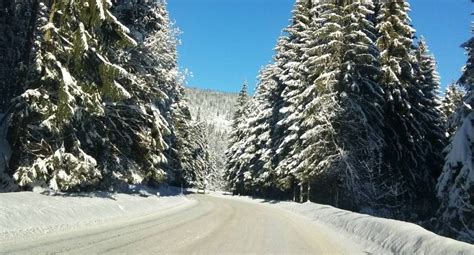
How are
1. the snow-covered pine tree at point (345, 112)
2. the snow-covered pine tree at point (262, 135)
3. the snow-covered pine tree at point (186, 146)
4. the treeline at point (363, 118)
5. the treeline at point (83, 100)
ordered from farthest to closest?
the snow-covered pine tree at point (186, 146), the snow-covered pine tree at point (262, 135), the treeline at point (363, 118), the snow-covered pine tree at point (345, 112), the treeline at point (83, 100)

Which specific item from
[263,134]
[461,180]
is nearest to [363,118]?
[461,180]

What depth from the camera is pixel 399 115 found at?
31.0 metres

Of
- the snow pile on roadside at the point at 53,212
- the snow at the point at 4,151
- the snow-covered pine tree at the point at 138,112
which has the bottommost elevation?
the snow pile on roadside at the point at 53,212

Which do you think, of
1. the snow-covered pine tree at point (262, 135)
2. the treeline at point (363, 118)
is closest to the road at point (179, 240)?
the treeline at point (363, 118)

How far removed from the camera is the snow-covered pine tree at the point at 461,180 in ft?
63.1

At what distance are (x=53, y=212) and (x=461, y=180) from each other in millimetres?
15640

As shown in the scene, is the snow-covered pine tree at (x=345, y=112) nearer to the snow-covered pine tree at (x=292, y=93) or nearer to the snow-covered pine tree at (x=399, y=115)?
the snow-covered pine tree at (x=399, y=115)

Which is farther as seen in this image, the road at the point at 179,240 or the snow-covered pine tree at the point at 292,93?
the snow-covered pine tree at the point at 292,93

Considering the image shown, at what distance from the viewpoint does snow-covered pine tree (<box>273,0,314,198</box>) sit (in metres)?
32.8

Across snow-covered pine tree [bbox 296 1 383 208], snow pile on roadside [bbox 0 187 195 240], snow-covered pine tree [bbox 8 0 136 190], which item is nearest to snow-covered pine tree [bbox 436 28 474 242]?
snow-covered pine tree [bbox 296 1 383 208]

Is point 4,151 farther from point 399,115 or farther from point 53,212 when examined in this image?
point 399,115

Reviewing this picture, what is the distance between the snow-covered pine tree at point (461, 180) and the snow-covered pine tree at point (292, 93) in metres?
11.3

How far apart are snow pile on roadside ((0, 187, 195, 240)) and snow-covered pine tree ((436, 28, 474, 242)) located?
12454 millimetres

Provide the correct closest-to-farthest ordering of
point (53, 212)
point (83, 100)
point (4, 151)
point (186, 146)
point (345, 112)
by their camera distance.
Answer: point (53, 212), point (83, 100), point (4, 151), point (345, 112), point (186, 146)
